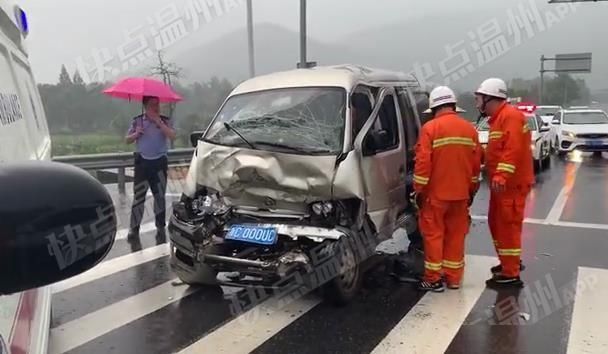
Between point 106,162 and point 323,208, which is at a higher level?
point 323,208

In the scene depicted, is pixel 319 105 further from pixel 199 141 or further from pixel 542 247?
pixel 542 247

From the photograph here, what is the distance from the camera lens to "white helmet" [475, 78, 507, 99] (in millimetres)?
5461

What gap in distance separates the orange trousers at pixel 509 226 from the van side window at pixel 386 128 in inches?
43.7

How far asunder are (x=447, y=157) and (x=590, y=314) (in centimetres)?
174

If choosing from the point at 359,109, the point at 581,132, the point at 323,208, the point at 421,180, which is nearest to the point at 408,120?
the point at 359,109

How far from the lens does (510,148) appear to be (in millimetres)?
5238

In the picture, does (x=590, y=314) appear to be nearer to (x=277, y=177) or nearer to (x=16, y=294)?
(x=277, y=177)

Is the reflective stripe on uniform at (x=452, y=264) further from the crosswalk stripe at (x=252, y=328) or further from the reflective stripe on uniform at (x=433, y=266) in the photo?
the crosswalk stripe at (x=252, y=328)

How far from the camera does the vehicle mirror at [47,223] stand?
1068 mm

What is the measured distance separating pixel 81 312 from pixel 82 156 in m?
5.52

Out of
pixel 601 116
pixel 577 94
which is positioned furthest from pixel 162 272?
pixel 577 94

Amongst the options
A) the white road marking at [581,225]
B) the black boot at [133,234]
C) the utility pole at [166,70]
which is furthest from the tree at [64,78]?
the white road marking at [581,225]

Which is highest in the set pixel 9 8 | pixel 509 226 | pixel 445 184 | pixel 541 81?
pixel 9 8

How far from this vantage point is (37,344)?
6.93 ft
